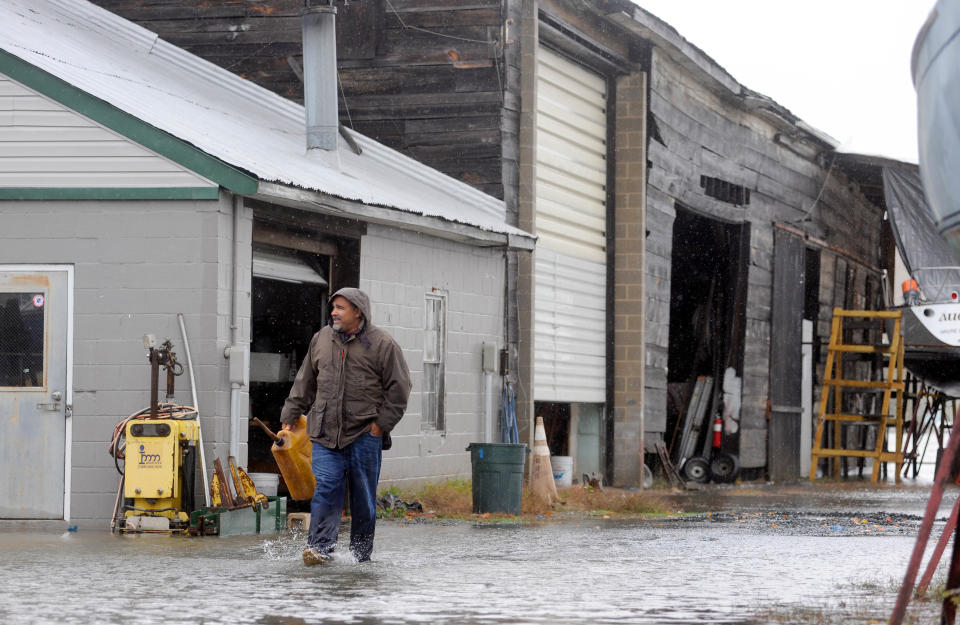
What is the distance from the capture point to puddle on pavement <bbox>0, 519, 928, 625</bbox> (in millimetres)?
7812

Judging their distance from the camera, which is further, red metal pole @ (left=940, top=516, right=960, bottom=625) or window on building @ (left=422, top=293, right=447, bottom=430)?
window on building @ (left=422, top=293, right=447, bottom=430)

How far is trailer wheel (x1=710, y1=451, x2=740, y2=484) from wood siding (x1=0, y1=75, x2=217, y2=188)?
13063mm

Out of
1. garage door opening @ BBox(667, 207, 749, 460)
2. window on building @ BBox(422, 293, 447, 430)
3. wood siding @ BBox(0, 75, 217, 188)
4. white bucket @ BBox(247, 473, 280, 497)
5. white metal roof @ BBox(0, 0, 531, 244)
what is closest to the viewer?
wood siding @ BBox(0, 75, 217, 188)

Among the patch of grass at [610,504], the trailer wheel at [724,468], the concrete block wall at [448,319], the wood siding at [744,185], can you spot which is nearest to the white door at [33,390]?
the concrete block wall at [448,319]

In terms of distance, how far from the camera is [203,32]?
65.3 ft

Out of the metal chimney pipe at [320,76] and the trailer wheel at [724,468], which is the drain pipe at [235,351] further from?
the trailer wheel at [724,468]

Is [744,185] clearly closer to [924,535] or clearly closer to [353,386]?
[353,386]

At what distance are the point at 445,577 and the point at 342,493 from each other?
1297mm

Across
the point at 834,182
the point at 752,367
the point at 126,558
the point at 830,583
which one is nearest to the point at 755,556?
the point at 830,583

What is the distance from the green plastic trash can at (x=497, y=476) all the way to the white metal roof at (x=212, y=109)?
2546mm

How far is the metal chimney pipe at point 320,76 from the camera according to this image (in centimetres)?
1656

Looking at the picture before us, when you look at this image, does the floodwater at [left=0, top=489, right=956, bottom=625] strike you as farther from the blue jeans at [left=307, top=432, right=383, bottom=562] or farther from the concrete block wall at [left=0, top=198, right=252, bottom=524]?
the concrete block wall at [left=0, top=198, right=252, bottom=524]

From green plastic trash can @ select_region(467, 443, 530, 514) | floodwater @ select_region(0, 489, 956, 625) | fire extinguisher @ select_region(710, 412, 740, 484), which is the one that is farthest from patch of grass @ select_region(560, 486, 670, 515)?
fire extinguisher @ select_region(710, 412, 740, 484)

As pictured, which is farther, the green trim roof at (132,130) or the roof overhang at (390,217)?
the roof overhang at (390,217)
